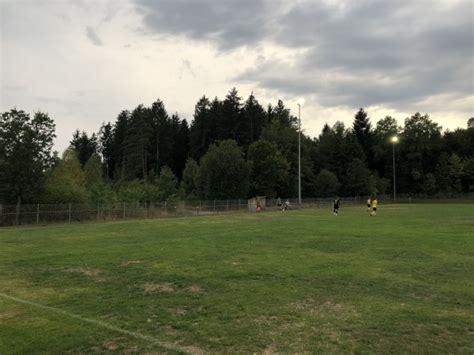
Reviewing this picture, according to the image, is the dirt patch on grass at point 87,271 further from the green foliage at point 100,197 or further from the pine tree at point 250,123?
the pine tree at point 250,123

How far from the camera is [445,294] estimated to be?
9.45 meters

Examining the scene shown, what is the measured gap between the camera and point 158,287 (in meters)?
10.4

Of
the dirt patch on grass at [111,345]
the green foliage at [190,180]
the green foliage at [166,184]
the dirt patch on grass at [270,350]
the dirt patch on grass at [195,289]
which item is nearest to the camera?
the dirt patch on grass at [270,350]

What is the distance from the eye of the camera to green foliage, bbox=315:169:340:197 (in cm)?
8875

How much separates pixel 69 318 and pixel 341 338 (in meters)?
4.94

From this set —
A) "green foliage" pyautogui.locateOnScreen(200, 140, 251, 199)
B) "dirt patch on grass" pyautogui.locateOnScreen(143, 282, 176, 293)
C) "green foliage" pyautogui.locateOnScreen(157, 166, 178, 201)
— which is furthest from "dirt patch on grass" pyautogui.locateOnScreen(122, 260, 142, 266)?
"green foliage" pyautogui.locateOnScreen(157, 166, 178, 201)

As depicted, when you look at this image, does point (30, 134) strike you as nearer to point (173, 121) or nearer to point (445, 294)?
point (445, 294)

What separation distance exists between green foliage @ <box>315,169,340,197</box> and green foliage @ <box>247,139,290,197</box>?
1309cm

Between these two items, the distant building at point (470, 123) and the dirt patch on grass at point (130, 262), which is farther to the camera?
the distant building at point (470, 123)

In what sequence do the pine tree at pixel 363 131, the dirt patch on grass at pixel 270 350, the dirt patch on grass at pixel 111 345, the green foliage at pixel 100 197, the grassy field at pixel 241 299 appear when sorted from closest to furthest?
1. the dirt patch on grass at pixel 270 350
2. the dirt patch on grass at pixel 111 345
3. the grassy field at pixel 241 299
4. the green foliage at pixel 100 197
5. the pine tree at pixel 363 131

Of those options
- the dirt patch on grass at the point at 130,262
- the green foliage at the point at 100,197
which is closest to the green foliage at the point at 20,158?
the green foliage at the point at 100,197

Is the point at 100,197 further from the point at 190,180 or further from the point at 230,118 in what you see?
the point at 230,118

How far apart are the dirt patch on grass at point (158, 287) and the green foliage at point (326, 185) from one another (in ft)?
264

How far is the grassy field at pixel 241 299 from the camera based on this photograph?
267 inches
